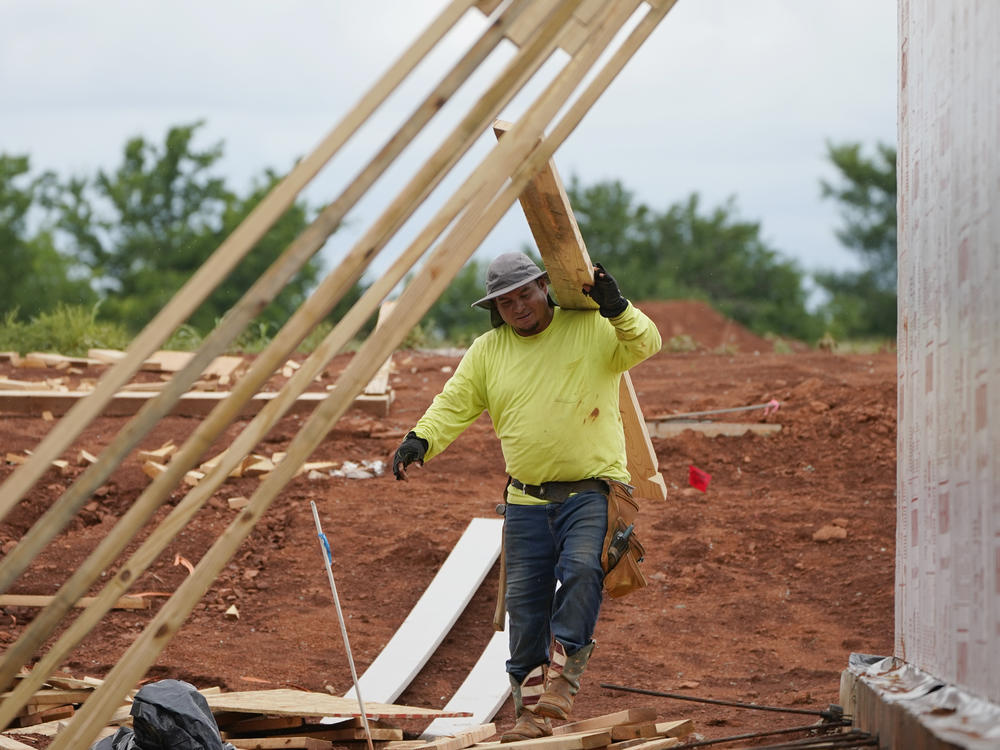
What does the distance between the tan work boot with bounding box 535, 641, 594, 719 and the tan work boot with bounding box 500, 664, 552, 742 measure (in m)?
0.06

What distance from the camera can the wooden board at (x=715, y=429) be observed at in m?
10.4

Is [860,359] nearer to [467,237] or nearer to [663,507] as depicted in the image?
[663,507]

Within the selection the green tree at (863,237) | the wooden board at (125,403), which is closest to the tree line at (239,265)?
the green tree at (863,237)

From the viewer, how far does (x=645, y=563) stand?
8438mm

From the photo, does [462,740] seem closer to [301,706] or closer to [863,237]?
[301,706]

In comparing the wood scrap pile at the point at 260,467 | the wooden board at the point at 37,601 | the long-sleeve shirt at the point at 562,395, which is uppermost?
the long-sleeve shirt at the point at 562,395

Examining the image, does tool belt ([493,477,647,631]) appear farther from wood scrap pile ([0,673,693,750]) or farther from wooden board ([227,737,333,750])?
wooden board ([227,737,333,750])

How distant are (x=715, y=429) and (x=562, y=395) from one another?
5800 mm

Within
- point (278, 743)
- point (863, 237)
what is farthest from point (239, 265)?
point (278, 743)

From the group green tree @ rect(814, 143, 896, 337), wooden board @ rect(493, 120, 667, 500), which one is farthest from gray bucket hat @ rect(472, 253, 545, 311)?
green tree @ rect(814, 143, 896, 337)

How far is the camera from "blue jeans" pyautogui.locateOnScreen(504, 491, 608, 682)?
15.7 ft

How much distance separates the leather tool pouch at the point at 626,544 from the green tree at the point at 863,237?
95.9 ft

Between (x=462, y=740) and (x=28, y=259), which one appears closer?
(x=462, y=740)

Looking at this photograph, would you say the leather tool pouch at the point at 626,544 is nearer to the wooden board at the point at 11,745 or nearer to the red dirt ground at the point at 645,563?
the red dirt ground at the point at 645,563
